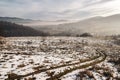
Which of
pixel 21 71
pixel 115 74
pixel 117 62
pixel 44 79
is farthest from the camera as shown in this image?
pixel 117 62

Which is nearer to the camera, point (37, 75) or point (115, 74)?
point (37, 75)

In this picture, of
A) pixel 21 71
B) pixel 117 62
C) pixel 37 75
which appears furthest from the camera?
pixel 117 62

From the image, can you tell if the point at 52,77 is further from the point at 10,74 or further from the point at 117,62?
the point at 117,62

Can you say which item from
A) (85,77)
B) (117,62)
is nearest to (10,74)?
(85,77)

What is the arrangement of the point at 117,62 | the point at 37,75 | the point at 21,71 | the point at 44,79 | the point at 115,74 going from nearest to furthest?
1. the point at 44,79
2. the point at 37,75
3. the point at 21,71
4. the point at 115,74
5. the point at 117,62

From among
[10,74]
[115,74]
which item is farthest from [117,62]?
[10,74]

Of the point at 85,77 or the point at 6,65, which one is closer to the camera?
the point at 85,77

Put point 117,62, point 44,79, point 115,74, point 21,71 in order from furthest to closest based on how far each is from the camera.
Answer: point 117,62 → point 115,74 → point 21,71 → point 44,79

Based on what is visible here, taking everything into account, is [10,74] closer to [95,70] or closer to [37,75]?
[37,75]
